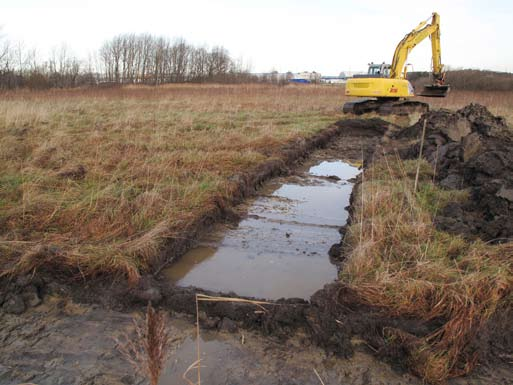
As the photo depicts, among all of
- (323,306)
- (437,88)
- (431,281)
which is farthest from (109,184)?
(437,88)

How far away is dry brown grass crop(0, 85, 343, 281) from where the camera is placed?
3793mm

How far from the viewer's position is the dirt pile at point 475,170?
14.0ft

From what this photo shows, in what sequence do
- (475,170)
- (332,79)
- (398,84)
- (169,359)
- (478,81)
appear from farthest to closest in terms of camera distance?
(332,79)
(478,81)
(398,84)
(475,170)
(169,359)

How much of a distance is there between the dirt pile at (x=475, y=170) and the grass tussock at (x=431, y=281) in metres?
0.35

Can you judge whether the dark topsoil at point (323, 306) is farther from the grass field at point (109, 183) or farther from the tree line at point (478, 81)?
the tree line at point (478, 81)

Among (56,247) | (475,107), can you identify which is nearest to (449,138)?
(475,107)

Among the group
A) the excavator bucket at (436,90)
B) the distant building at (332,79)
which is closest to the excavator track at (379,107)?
the excavator bucket at (436,90)

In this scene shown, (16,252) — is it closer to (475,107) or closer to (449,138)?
(449,138)

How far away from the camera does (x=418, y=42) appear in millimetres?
16094

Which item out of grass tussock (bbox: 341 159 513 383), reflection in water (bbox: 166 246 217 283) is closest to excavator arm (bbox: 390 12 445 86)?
grass tussock (bbox: 341 159 513 383)

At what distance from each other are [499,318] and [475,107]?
9.77 meters

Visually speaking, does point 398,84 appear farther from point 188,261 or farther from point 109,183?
point 188,261

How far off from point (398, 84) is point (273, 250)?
13661 millimetres

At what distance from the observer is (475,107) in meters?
11.1
